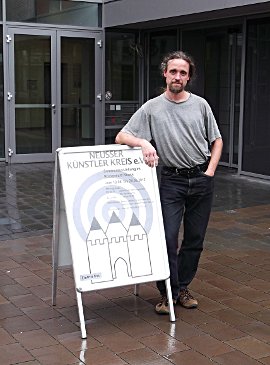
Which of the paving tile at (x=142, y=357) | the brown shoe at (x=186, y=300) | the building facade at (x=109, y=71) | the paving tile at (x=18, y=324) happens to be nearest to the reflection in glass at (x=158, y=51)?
the building facade at (x=109, y=71)

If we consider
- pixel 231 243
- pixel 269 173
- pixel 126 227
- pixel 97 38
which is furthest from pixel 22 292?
pixel 97 38

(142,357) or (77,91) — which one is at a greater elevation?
(77,91)

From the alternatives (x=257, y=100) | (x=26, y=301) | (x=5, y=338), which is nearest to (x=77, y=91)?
(x=257, y=100)

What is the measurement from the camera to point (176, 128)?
4.26 metres

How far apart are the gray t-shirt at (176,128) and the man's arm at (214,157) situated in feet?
0.20

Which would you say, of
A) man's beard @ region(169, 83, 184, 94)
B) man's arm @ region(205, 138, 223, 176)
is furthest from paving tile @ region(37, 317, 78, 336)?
man's beard @ region(169, 83, 184, 94)

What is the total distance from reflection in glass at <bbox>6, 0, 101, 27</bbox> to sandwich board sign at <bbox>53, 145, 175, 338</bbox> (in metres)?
8.15

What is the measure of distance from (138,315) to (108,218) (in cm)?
76

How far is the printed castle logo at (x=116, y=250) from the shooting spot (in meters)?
4.18

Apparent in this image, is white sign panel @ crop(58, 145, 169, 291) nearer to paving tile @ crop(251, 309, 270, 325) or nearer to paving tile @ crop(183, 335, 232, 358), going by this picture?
paving tile @ crop(183, 335, 232, 358)

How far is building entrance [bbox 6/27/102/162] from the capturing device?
11906 mm

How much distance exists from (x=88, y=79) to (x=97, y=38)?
2.72ft

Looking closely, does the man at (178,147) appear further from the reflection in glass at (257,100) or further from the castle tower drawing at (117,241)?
the reflection in glass at (257,100)

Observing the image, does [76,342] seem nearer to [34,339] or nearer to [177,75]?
[34,339]
